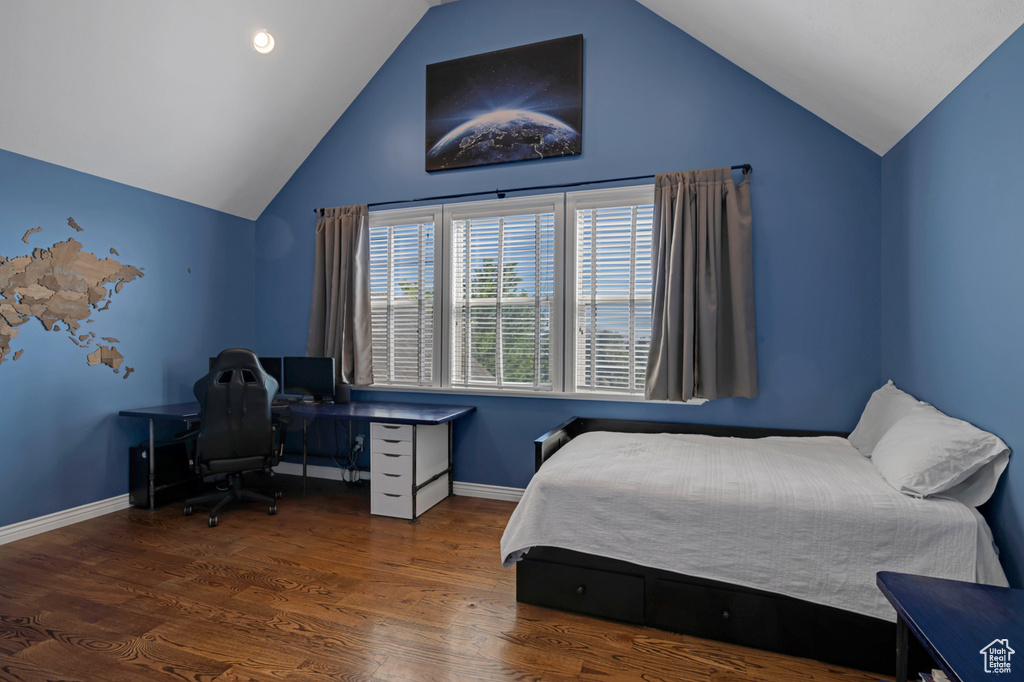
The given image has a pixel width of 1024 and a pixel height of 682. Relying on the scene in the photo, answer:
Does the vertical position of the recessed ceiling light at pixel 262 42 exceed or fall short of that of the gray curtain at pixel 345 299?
it exceeds it

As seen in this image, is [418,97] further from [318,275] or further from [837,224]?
[837,224]

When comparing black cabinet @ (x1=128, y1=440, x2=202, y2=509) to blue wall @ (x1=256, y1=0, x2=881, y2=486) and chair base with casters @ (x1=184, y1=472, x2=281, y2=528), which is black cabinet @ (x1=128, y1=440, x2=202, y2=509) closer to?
chair base with casters @ (x1=184, y1=472, x2=281, y2=528)

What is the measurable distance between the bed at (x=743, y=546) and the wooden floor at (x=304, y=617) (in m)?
0.11

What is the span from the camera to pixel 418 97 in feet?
13.3

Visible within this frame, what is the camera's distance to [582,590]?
222 centimetres

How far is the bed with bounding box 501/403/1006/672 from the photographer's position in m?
1.82

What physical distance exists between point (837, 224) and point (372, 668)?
3.30 meters

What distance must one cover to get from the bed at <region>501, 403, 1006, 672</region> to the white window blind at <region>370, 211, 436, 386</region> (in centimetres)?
188

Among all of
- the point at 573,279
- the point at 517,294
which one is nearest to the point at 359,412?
the point at 517,294

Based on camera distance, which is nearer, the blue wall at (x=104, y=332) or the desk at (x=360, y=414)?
the blue wall at (x=104, y=332)

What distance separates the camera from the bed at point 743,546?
1.82m

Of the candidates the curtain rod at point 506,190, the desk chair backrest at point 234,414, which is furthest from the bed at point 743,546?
the desk chair backrest at point 234,414

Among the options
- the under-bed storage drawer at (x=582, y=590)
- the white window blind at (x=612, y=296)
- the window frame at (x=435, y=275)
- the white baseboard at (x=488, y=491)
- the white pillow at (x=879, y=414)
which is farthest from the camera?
the window frame at (x=435, y=275)

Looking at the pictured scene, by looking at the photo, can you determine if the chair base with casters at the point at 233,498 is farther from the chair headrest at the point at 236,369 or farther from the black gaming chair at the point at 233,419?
the chair headrest at the point at 236,369
